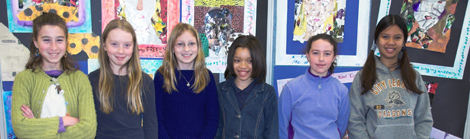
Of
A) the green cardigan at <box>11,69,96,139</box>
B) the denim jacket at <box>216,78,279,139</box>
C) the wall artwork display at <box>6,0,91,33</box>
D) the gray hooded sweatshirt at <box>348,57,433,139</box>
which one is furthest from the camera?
the wall artwork display at <box>6,0,91,33</box>

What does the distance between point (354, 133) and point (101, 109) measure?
1584mm

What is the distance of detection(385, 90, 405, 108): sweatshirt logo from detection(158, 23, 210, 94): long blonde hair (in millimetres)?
1197

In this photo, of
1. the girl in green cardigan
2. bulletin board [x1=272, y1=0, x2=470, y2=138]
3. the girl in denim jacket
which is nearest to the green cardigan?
the girl in green cardigan

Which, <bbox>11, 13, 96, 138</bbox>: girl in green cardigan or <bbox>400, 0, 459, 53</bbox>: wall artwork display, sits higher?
<bbox>400, 0, 459, 53</bbox>: wall artwork display

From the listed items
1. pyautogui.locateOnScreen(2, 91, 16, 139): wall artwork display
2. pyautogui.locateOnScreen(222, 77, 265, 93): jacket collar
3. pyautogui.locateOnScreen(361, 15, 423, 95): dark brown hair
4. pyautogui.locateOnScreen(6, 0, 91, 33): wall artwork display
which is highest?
pyautogui.locateOnScreen(6, 0, 91, 33): wall artwork display

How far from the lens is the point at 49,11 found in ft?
7.35

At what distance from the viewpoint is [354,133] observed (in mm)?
1983

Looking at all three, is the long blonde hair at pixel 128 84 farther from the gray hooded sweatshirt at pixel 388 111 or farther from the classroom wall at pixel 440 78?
the gray hooded sweatshirt at pixel 388 111

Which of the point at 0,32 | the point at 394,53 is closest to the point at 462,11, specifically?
the point at 394,53

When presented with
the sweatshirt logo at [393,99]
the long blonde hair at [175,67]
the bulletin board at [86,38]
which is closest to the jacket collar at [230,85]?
the long blonde hair at [175,67]

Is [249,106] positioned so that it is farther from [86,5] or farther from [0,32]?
[0,32]

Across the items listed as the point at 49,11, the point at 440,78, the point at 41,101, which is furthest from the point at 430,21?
the point at 49,11

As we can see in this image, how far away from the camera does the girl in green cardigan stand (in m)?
1.51

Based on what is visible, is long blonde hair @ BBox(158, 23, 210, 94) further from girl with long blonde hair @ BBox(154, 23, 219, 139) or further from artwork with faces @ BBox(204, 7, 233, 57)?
artwork with faces @ BBox(204, 7, 233, 57)
